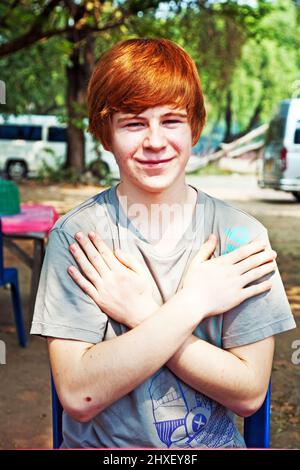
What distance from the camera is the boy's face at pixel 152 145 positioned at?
1.48m

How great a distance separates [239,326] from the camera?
1.48 metres

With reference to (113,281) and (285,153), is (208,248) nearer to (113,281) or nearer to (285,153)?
(113,281)

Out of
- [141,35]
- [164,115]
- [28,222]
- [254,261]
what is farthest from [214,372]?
[141,35]

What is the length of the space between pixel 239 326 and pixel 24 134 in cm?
2824

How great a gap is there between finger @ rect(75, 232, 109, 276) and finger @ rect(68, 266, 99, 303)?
31 millimetres

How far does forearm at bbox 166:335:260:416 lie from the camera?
1.42m

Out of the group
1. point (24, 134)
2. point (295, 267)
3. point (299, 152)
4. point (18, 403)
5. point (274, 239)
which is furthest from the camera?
point (24, 134)

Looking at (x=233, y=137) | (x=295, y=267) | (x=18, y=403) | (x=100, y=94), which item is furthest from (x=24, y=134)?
(x=100, y=94)

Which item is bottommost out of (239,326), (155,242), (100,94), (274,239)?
(274,239)

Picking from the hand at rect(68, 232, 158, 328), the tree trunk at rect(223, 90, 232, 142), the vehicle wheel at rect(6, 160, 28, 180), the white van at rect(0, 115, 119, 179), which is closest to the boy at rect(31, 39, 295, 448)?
the hand at rect(68, 232, 158, 328)

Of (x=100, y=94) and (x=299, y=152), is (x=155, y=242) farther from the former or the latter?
(x=299, y=152)

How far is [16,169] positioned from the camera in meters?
27.6

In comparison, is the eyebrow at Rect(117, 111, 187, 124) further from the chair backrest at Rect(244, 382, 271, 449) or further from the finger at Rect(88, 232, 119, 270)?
the chair backrest at Rect(244, 382, 271, 449)

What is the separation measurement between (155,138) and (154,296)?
0.30m
